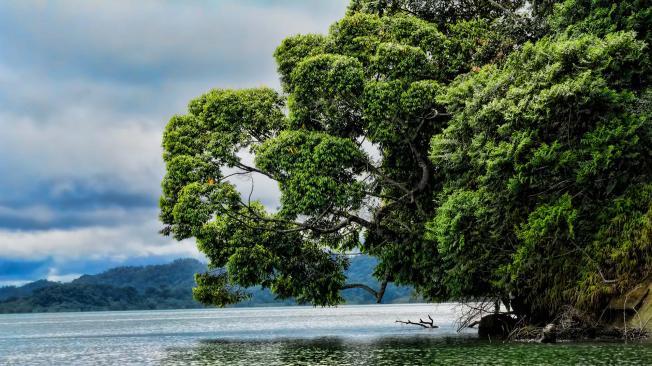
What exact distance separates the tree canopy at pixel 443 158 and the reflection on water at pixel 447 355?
2051 millimetres

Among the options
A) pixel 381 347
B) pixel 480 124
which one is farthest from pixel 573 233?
pixel 381 347

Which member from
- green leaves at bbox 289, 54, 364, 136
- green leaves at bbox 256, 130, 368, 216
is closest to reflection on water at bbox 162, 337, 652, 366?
green leaves at bbox 256, 130, 368, 216

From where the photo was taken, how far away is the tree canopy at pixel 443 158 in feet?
69.9

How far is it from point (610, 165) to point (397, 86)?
8.36 metres

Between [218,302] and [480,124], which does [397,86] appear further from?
[218,302]

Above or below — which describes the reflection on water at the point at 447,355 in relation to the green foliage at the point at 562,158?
below

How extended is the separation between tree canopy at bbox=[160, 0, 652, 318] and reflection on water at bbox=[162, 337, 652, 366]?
2.05 m

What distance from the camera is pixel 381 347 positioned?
28.2 m

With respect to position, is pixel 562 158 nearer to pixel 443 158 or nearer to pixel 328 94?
pixel 443 158

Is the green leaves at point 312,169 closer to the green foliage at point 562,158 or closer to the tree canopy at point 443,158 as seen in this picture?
the tree canopy at point 443,158

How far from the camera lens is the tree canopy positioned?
21297mm

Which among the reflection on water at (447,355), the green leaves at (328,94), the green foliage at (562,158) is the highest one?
the green leaves at (328,94)

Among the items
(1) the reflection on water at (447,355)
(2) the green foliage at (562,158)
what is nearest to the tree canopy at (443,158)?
(2) the green foliage at (562,158)

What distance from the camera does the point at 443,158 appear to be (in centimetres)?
2455
